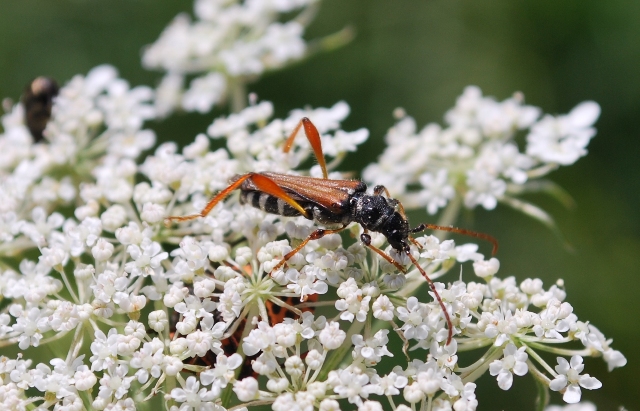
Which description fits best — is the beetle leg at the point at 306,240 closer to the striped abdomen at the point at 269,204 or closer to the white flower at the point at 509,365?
the striped abdomen at the point at 269,204

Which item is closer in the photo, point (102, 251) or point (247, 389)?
point (247, 389)

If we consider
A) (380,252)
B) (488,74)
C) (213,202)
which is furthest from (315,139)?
(488,74)

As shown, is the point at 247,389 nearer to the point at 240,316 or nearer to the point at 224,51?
the point at 240,316

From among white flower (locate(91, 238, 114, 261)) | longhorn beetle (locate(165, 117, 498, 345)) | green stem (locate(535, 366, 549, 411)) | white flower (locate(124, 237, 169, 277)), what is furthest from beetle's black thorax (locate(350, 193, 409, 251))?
white flower (locate(91, 238, 114, 261))

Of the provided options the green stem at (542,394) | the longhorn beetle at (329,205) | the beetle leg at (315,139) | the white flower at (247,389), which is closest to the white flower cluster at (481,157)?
the beetle leg at (315,139)

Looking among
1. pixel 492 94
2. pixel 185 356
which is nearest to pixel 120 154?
pixel 185 356

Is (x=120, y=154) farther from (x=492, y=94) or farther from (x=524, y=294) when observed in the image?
(x=492, y=94)
